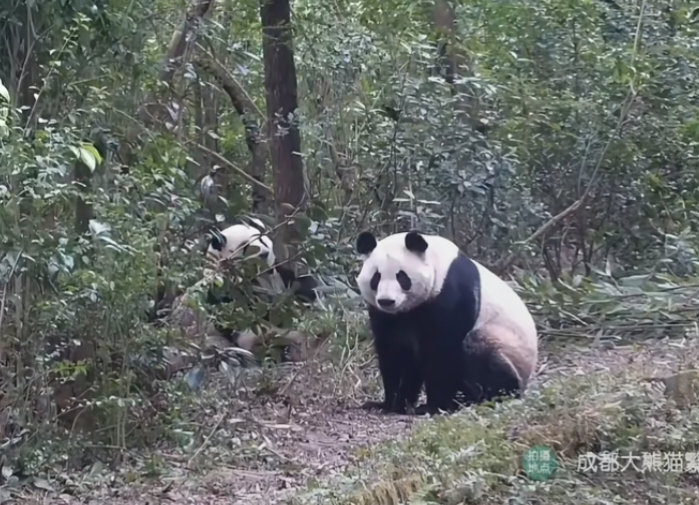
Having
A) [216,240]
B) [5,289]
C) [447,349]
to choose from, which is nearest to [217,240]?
[216,240]

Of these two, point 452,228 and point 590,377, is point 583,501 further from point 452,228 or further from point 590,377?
point 452,228

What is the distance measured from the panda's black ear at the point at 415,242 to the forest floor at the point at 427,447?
92 cm

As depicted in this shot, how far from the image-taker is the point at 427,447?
15.6ft

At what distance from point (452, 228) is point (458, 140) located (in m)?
0.69

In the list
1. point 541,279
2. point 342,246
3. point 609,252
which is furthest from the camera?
point 609,252

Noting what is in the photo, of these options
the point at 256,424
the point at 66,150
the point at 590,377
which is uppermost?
the point at 66,150

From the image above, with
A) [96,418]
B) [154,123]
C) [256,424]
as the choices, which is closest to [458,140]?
[154,123]

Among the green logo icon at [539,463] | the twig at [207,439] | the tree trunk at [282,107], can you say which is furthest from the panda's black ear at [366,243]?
the green logo icon at [539,463]

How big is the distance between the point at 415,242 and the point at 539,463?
82.2 inches

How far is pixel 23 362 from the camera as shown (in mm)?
5406

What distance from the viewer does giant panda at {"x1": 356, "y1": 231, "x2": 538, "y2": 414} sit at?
6.20 meters

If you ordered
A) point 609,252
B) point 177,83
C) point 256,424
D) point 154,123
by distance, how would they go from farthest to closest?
point 609,252 < point 177,83 < point 154,123 < point 256,424

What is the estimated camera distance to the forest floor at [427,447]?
430 centimetres

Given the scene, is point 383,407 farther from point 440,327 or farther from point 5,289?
point 5,289
